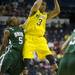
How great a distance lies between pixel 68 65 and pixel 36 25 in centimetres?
393

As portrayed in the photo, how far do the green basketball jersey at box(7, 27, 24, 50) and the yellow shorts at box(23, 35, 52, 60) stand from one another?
29 cm

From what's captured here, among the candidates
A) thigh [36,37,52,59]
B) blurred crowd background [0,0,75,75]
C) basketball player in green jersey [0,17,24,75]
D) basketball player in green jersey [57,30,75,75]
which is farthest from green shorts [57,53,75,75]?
blurred crowd background [0,0,75,75]

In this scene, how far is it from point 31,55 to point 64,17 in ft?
44.3

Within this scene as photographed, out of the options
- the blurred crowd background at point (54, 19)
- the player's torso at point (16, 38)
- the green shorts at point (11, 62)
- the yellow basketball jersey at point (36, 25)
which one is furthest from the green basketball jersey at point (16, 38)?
the blurred crowd background at point (54, 19)

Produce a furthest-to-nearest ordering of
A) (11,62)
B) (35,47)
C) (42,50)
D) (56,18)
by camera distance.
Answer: (56,18), (35,47), (42,50), (11,62)

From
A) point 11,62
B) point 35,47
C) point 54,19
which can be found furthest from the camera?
point 54,19

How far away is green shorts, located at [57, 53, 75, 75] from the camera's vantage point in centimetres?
470

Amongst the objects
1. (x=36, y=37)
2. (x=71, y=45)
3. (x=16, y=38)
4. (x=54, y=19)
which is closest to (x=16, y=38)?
(x=16, y=38)

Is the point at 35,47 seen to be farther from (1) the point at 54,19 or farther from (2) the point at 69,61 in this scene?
(1) the point at 54,19

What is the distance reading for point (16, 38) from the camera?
26.7ft

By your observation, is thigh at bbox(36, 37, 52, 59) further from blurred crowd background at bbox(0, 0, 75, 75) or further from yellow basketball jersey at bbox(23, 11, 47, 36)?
blurred crowd background at bbox(0, 0, 75, 75)

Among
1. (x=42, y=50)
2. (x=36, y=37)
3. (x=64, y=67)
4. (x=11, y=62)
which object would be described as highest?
(x=64, y=67)

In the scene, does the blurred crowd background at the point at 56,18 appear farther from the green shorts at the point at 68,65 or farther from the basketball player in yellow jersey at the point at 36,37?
the green shorts at the point at 68,65

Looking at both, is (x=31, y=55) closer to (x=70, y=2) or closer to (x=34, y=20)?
(x=34, y=20)
